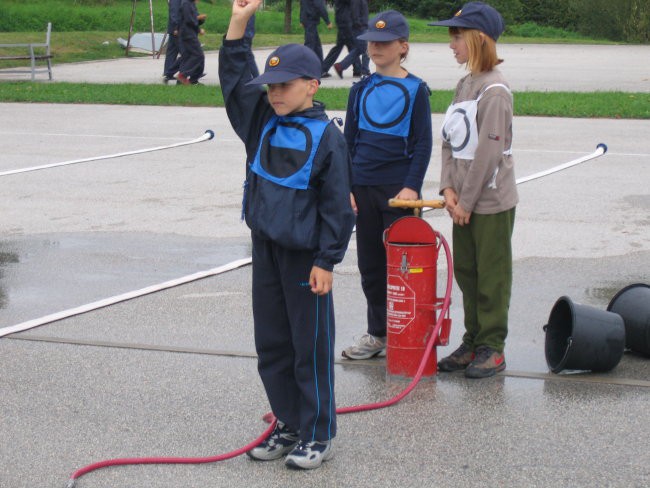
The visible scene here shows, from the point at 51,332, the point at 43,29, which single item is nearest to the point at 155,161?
the point at 51,332

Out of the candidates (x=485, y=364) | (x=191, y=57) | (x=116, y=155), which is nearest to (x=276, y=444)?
(x=485, y=364)

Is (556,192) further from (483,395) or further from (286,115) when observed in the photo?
(286,115)

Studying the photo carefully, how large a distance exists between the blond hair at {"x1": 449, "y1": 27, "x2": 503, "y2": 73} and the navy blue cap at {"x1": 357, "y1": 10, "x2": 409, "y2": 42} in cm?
27

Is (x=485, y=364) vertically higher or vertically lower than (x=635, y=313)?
lower

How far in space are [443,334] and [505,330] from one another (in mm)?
329

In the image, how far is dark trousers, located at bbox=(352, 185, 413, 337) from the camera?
17.9 ft

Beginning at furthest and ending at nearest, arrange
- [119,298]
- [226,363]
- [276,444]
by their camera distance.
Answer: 1. [119,298]
2. [226,363]
3. [276,444]

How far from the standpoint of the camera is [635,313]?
569 centimetres

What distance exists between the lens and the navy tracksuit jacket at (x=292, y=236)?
421 cm

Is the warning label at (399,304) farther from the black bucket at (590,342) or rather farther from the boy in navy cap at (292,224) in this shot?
the boy in navy cap at (292,224)

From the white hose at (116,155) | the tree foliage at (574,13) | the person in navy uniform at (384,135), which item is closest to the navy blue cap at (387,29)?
the person in navy uniform at (384,135)

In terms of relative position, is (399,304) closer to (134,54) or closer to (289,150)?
(289,150)

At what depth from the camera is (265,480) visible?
4.29 meters

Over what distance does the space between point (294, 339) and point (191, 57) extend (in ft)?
52.6
